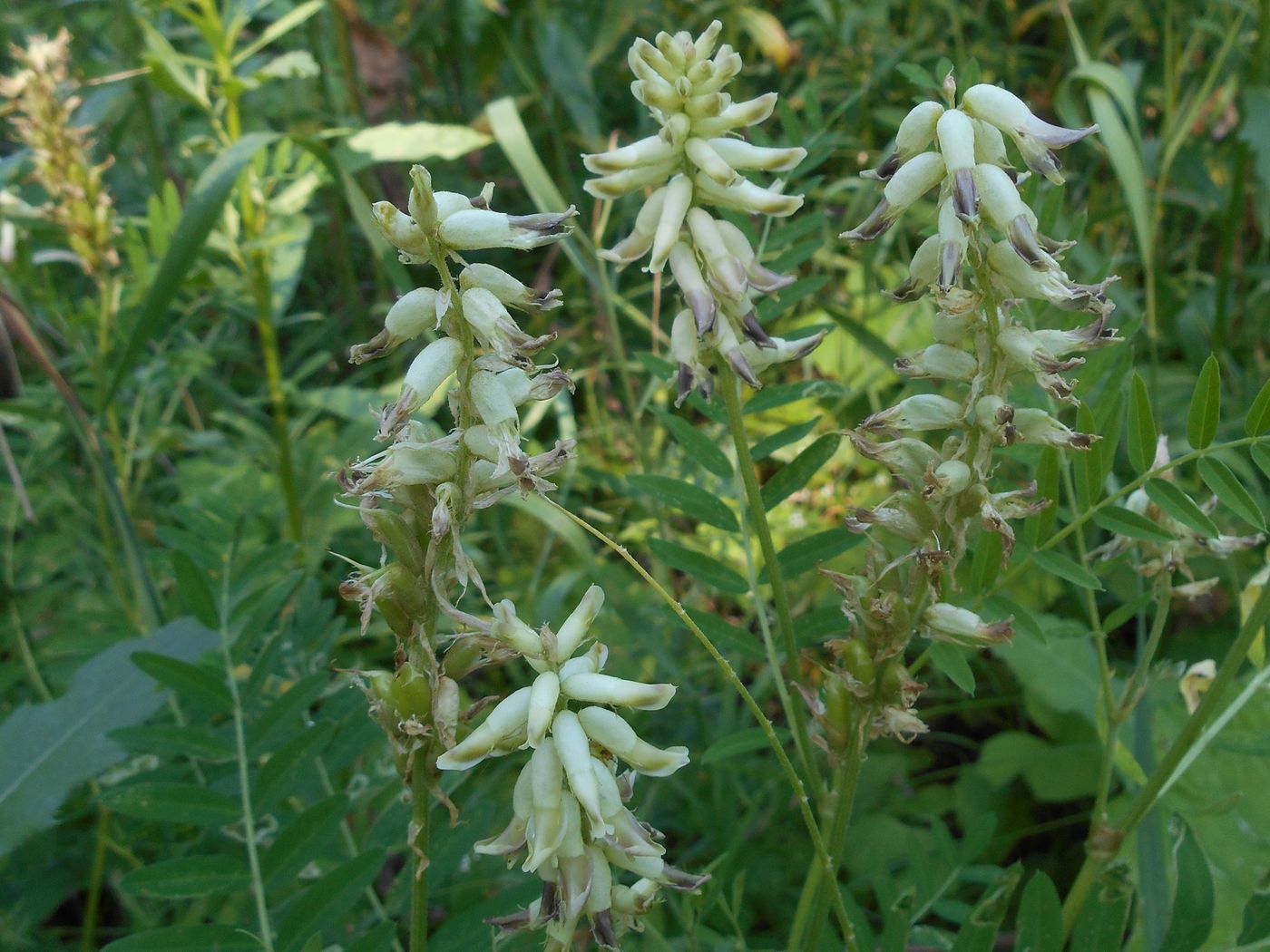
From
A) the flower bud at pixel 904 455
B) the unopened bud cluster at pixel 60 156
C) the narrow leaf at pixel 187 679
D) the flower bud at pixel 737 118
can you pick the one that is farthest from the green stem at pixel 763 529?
the unopened bud cluster at pixel 60 156

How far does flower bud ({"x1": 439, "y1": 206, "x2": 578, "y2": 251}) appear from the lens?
0.95 m

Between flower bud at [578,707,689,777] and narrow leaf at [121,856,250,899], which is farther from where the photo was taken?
narrow leaf at [121,856,250,899]

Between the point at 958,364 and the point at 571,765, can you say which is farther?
the point at 958,364

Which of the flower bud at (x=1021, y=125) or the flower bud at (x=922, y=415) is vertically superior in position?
the flower bud at (x=1021, y=125)

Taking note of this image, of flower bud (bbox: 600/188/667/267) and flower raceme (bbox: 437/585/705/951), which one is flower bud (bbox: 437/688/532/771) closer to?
flower raceme (bbox: 437/585/705/951)

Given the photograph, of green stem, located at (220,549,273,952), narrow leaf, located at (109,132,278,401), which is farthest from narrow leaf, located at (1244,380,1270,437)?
narrow leaf, located at (109,132,278,401)

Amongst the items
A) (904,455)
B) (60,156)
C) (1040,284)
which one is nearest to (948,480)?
(904,455)

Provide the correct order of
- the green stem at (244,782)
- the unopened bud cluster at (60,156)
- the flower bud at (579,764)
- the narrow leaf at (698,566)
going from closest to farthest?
1. the flower bud at (579,764)
2. the green stem at (244,782)
3. the narrow leaf at (698,566)
4. the unopened bud cluster at (60,156)

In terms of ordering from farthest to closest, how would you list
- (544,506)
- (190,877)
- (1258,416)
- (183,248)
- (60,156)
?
(60,156) < (544,506) < (183,248) < (190,877) < (1258,416)

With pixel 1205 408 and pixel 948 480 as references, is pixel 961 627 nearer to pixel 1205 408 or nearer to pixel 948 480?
pixel 948 480

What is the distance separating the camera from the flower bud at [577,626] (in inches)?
37.4

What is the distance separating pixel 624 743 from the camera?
3.05 ft

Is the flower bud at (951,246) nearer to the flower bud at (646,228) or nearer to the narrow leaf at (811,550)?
the flower bud at (646,228)

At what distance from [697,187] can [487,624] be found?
A: 17.4 inches
